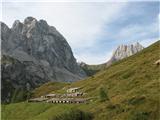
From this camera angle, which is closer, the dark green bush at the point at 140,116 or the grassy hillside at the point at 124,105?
the dark green bush at the point at 140,116

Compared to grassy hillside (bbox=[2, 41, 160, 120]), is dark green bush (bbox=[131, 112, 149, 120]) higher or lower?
lower

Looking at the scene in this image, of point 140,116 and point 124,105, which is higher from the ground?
point 124,105

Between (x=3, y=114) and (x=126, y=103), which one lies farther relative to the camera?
(x=3, y=114)

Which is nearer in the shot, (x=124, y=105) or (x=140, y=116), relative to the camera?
(x=140, y=116)

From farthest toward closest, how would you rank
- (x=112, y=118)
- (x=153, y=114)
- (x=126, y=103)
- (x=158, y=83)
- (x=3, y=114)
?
(x=3, y=114) → (x=158, y=83) → (x=126, y=103) → (x=112, y=118) → (x=153, y=114)

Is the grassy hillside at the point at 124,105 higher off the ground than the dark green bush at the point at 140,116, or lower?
higher

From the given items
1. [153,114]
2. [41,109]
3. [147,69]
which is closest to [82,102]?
[41,109]

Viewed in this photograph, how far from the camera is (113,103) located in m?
98.9

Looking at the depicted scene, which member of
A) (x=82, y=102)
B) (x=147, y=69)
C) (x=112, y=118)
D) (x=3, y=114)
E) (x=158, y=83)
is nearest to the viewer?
(x=112, y=118)

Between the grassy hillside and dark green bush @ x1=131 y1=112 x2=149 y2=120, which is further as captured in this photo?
the grassy hillside

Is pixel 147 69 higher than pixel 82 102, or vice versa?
pixel 147 69

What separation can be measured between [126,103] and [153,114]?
14.4 metres

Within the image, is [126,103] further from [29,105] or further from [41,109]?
[29,105]

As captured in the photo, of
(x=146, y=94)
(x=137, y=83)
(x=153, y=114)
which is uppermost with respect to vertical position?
(x=137, y=83)
